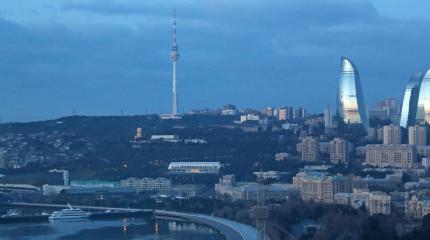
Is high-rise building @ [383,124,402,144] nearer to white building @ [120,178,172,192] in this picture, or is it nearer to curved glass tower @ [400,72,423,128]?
curved glass tower @ [400,72,423,128]

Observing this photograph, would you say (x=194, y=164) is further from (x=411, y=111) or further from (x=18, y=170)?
(x=411, y=111)

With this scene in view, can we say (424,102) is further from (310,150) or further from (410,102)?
(310,150)

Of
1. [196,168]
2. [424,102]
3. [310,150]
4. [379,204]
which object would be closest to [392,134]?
[310,150]

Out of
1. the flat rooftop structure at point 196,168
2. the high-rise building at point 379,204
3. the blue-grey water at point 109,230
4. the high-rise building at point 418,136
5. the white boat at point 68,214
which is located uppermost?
the high-rise building at point 418,136

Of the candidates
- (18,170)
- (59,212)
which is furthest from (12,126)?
(59,212)

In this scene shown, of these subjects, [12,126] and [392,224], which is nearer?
[392,224]

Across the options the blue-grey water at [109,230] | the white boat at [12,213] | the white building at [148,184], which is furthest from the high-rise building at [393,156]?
the white boat at [12,213]

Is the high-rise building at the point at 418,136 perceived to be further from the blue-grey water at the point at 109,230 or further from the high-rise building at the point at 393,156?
the blue-grey water at the point at 109,230
